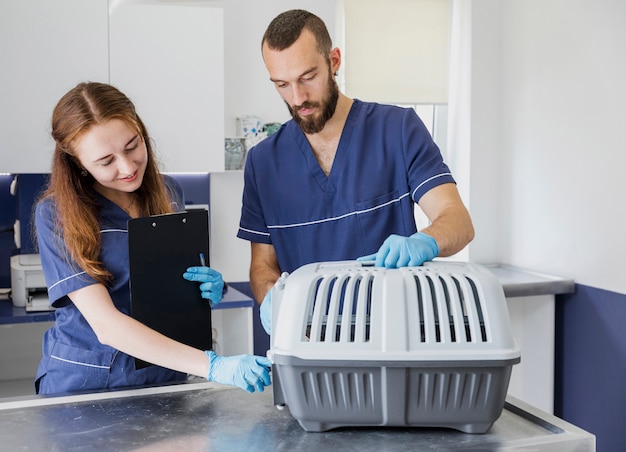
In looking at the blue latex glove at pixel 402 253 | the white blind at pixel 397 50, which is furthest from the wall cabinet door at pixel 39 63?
Answer: the blue latex glove at pixel 402 253

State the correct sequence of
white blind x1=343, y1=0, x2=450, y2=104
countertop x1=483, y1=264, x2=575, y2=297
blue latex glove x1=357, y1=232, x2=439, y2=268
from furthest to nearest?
1. white blind x1=343, y1=0, x2=450, y2=104
2. countertop x1=483, y1=264, x2=575, y2=297
3. blue latex glove x1=357, y1=232, x2=439, y2=268

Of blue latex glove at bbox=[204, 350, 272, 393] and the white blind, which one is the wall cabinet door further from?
blue latex glove at bbox=[204, 350, 272, 393]

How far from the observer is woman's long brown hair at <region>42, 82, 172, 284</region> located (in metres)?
1.57

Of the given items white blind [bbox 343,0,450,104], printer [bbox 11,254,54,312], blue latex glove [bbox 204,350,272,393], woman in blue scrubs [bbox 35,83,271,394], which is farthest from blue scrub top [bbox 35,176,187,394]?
white blind [bbox 343,0,450,104]

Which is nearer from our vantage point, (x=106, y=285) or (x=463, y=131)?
(x=106, y=285)

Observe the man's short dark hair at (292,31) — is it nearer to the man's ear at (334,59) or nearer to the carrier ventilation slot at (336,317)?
the man's ear at (334,59)

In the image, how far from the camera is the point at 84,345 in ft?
5.55

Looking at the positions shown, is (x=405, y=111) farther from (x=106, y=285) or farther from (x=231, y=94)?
(x=231, y=94)

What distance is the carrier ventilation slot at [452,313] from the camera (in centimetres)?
108

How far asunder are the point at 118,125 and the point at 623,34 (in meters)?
1.94

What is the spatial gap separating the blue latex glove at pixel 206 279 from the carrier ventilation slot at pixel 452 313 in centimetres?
60

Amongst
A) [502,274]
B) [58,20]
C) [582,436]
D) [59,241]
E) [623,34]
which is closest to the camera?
[582,436]

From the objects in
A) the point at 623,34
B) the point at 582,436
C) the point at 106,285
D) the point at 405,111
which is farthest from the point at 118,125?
the point at 623,34

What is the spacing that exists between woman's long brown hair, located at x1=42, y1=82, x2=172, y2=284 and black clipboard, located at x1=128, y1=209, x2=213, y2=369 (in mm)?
135
